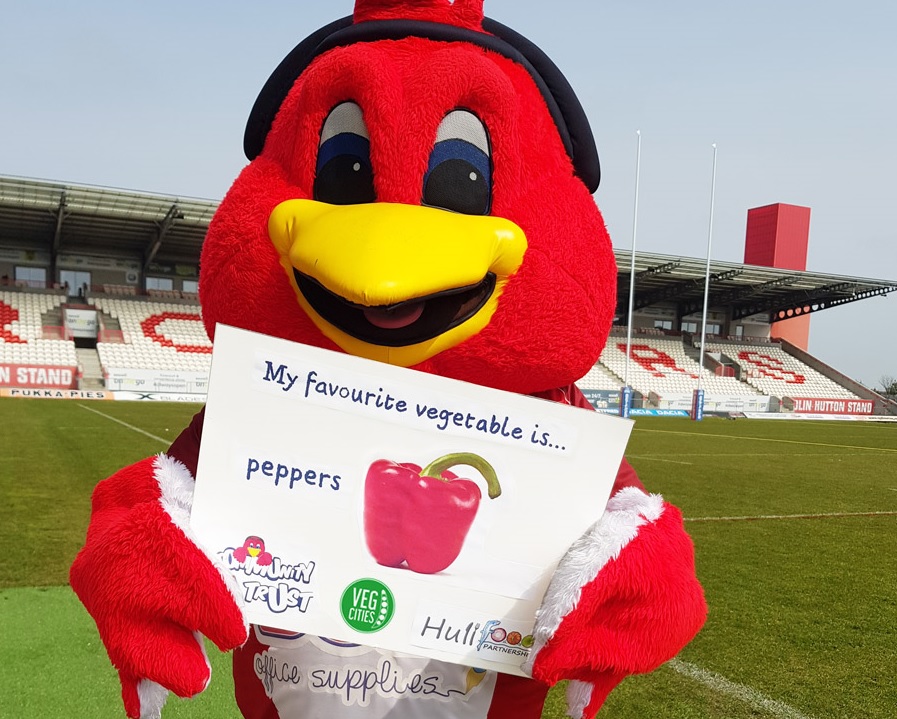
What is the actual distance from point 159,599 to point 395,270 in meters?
0.58

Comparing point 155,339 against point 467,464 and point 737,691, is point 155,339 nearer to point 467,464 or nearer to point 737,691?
point 737,691

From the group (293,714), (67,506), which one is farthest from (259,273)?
(67,506)

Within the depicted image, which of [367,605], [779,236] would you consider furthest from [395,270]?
[779,236]

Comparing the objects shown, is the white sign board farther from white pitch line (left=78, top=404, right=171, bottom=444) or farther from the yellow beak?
white pitch line (left=78, top=404, right=171, bottom=444)

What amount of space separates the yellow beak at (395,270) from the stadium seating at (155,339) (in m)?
19.8

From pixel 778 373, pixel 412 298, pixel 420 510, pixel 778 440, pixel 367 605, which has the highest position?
pixel 412 298

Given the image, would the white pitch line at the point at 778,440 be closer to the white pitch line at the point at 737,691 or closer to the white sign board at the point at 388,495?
the white pitch line at the point at 737,691

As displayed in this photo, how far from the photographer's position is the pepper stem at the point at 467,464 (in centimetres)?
108

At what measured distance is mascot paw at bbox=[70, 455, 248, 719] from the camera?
1.03 meters

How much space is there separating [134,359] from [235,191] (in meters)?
Result: 21.7

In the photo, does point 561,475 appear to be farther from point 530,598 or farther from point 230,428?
point 230,428

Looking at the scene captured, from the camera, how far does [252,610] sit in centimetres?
107

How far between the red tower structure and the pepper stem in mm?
32877

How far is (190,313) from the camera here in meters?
24.8
